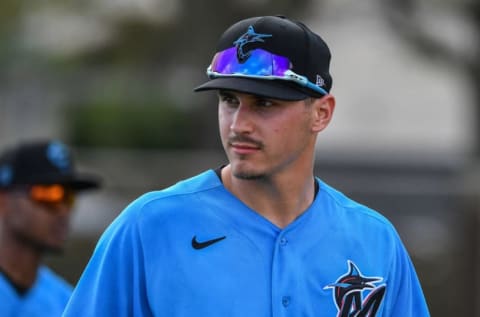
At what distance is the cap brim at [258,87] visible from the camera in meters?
3.75

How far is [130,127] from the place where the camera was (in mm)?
22875

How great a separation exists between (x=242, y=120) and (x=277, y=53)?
0.30m

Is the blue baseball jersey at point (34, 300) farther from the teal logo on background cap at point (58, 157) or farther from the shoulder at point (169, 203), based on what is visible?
the shoulder at point (169, 203)

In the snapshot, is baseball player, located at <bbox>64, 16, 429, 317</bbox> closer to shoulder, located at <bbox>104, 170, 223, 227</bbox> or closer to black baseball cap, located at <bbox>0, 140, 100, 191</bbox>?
shoulder, located at <bbox>104, 170, 223, 227</bbox>

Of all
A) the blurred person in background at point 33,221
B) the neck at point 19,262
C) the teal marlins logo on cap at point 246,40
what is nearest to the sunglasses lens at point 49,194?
the blurred person in background at point 33,221

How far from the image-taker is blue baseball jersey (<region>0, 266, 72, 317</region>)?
617 cm

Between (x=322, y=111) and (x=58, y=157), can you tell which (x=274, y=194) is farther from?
(x=58, y=157)

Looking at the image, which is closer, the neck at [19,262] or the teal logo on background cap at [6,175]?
the neck at [19,262]

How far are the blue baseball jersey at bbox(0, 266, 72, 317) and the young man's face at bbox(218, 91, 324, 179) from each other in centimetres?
275

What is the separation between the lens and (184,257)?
3.82 m

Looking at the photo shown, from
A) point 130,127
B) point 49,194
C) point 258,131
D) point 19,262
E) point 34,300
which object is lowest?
point 130,127

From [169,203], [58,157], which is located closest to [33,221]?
[58,157]

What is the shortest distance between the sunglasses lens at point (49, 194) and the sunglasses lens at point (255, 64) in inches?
118

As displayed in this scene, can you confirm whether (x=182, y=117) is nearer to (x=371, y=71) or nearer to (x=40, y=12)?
(x=40, y=12)
